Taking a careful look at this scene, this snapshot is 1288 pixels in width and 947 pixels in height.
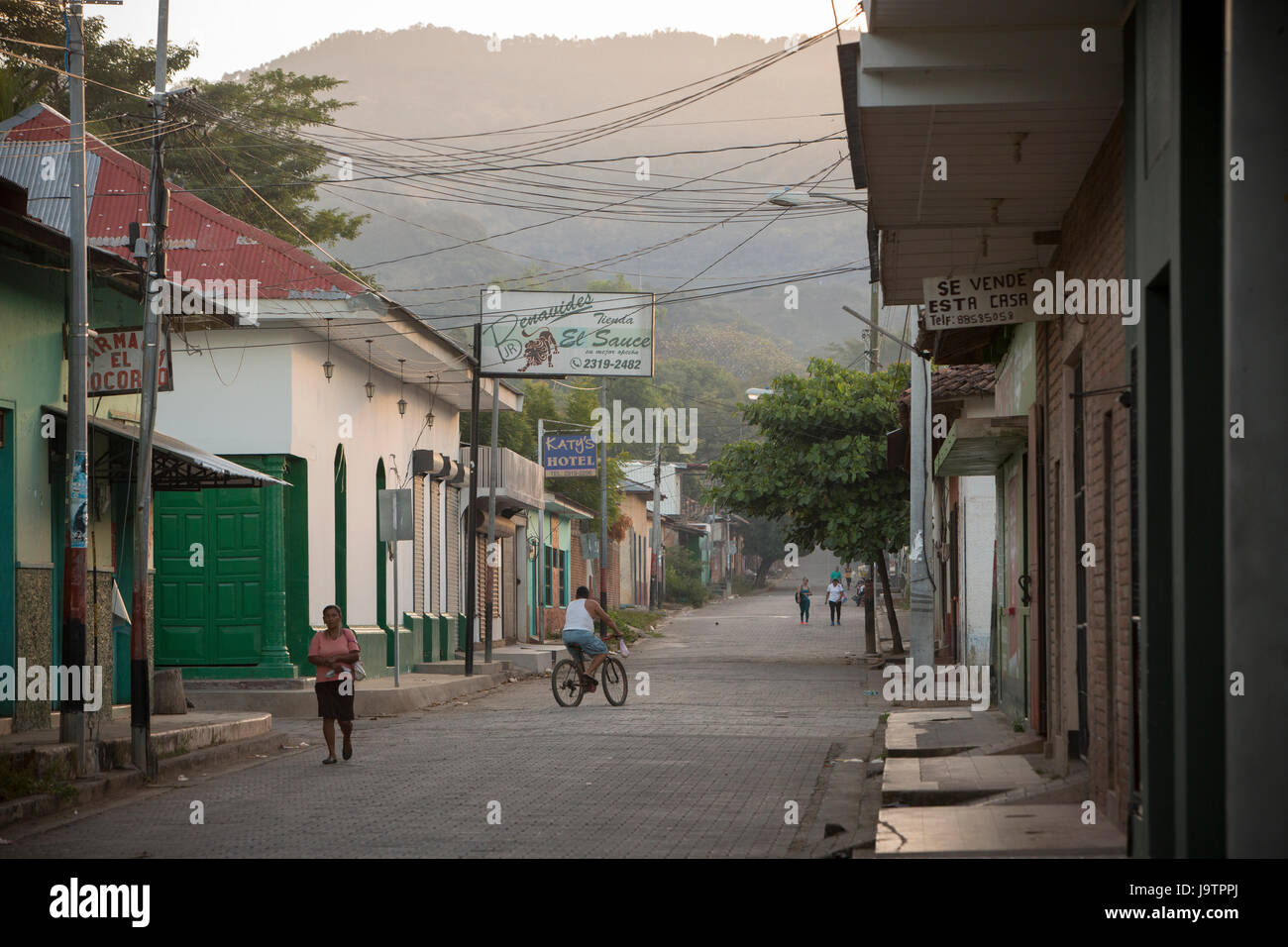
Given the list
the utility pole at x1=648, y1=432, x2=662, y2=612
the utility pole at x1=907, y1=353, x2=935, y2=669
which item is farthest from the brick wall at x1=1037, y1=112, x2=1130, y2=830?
the utility pole at x1=648, y1=432, x2=662, y2=612

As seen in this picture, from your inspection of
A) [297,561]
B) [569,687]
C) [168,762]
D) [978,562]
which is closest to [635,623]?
[978,562]

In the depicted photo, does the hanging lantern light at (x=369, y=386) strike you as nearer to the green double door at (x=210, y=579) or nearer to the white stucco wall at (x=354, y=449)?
the white stucco wall at (x=354, y=449)

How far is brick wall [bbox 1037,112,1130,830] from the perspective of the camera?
28.4 feet

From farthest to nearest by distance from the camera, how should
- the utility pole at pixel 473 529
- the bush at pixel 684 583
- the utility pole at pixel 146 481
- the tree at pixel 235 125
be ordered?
the bush at pixel 684 583 → the tree at pixel 235 125 → the utility pole at pixel 473 529 → the utility pole at pixel 146 481

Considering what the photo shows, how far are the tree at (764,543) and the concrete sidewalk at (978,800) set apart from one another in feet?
283

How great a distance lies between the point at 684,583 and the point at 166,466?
2172 inches

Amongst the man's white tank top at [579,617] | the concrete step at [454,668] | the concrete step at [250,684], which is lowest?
the concrete step at [454,668]

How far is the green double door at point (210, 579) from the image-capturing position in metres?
21.6

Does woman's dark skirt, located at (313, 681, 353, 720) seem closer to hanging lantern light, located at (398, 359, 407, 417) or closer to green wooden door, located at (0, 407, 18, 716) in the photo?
green wooden door, located at (0, 407, 18, 716)

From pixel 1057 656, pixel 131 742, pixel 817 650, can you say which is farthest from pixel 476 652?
pixel 1057 656

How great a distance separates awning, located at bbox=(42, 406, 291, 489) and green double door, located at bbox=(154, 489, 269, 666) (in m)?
4.83

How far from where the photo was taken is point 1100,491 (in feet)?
31.7

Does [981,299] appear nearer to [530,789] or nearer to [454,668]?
[530,789]

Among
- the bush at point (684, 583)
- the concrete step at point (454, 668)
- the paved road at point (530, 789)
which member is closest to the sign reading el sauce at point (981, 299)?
the paved road at point (530, 789)
